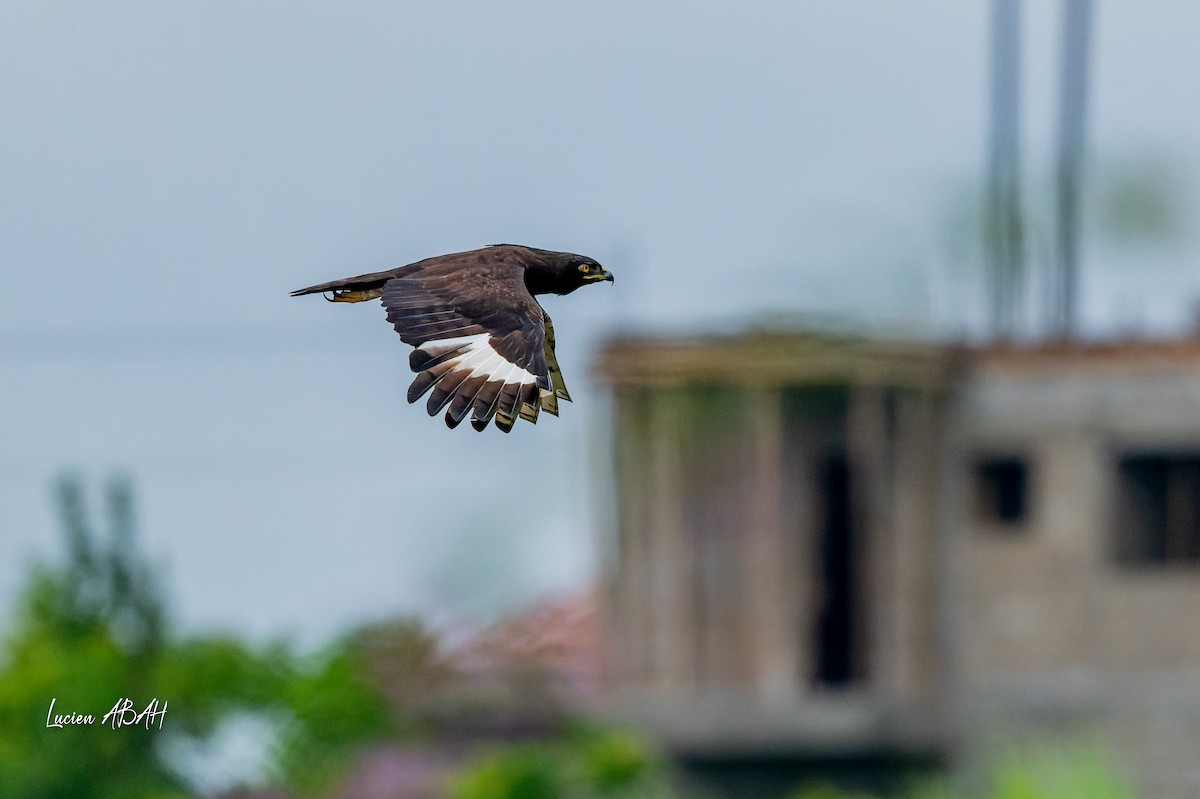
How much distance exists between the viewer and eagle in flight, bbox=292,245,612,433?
629cm

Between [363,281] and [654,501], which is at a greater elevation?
[363,281]

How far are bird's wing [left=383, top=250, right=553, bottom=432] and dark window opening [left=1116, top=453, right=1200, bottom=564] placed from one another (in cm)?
1303

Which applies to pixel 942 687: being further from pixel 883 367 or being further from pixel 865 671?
pixel 883 367

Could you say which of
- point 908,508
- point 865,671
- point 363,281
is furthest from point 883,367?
point 363,281

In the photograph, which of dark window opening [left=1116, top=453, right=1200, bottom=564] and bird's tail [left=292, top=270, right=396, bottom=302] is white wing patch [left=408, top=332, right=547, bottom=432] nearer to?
bird's tail [left=292, top=270, right=396, bottom=302]

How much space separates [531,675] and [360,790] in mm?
1887

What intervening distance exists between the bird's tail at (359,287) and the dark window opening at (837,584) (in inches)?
518

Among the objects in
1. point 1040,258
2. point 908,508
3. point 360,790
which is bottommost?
point 360,790

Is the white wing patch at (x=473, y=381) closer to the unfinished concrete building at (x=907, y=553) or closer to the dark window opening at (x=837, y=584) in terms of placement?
the unfinished concrete building at (x=907, y=553)

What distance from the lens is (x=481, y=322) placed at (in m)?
6.77

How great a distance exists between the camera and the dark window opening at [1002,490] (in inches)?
781

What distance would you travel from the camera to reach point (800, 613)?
19.8m
